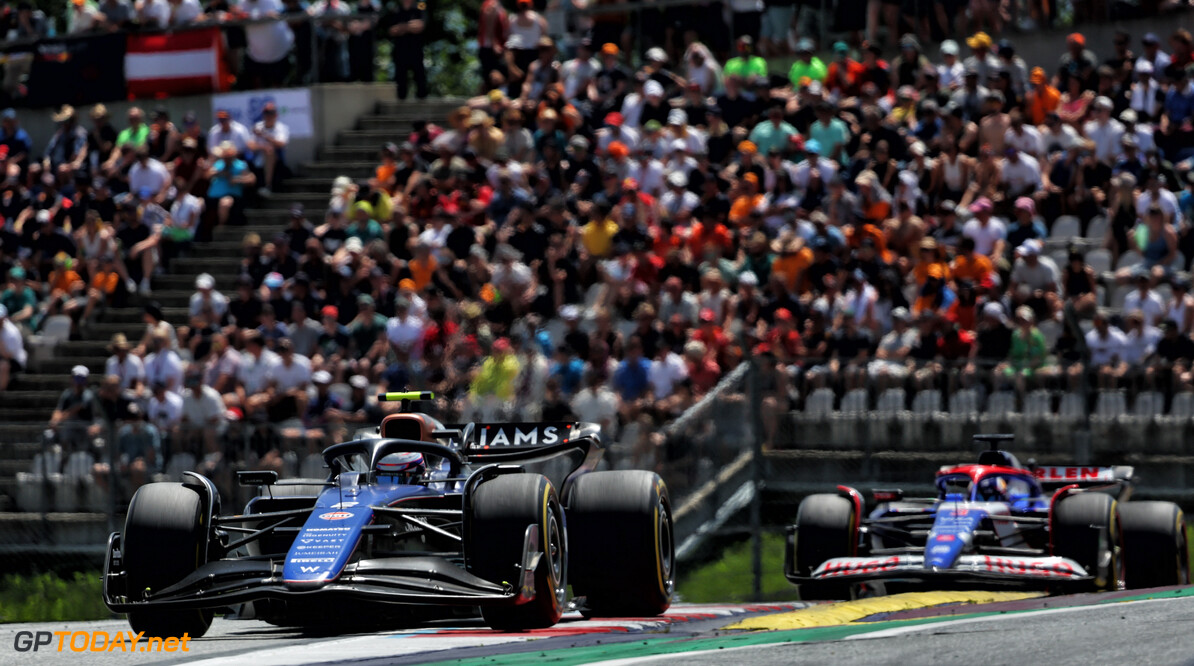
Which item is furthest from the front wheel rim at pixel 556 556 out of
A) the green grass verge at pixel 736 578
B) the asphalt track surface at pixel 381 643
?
the green grass verge at pixel 736 578

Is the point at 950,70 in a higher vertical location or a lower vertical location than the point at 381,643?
higher

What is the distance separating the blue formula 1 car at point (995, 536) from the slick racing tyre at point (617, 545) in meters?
2.89

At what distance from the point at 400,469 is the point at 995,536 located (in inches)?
206

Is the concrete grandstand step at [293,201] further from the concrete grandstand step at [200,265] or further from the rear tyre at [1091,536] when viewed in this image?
the rear tyre at [1091,536]

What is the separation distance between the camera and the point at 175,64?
28016 millimetres

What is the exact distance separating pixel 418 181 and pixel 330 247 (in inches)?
53.4

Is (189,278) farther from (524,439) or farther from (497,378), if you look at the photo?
(524,439)

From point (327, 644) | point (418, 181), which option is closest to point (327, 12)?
point (418, 181)

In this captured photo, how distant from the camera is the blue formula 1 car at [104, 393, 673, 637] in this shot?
31.5 ft

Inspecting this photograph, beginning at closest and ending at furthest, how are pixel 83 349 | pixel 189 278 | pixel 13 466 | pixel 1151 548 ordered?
pixel 1151 548 → pixel 13 466 → pixel 83 349 → pixel 189 278

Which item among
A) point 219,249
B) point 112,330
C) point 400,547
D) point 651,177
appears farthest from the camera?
point 219,249

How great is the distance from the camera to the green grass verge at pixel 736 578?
55.5 ft

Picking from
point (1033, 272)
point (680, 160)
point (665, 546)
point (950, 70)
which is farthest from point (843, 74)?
point (665, 546)

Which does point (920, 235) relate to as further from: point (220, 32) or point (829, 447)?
point (220, 32)
